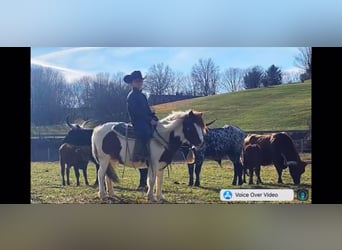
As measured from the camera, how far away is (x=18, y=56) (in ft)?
10.1

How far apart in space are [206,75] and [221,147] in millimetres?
431

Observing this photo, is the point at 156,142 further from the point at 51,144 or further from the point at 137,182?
A: the point at 51,144

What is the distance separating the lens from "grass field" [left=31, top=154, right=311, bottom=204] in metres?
3.07

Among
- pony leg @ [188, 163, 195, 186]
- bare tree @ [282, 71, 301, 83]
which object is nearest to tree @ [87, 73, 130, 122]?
pony leg @ [188, 163, 195, 186]

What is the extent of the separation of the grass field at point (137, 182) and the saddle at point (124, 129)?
7.7 inches

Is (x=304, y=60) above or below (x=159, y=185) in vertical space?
Result: above

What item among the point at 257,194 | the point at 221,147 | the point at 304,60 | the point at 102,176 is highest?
the point at 304,60

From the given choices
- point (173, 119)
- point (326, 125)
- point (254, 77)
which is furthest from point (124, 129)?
point (326, 125)

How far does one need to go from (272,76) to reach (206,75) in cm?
38

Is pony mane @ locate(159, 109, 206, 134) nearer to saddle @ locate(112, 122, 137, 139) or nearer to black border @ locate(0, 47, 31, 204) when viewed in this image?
saddle @ locate(112, 122, 137, 139)

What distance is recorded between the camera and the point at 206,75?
3.09 metres

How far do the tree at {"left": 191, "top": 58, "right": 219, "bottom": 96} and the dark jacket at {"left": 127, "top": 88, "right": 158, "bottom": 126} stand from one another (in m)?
0.31
